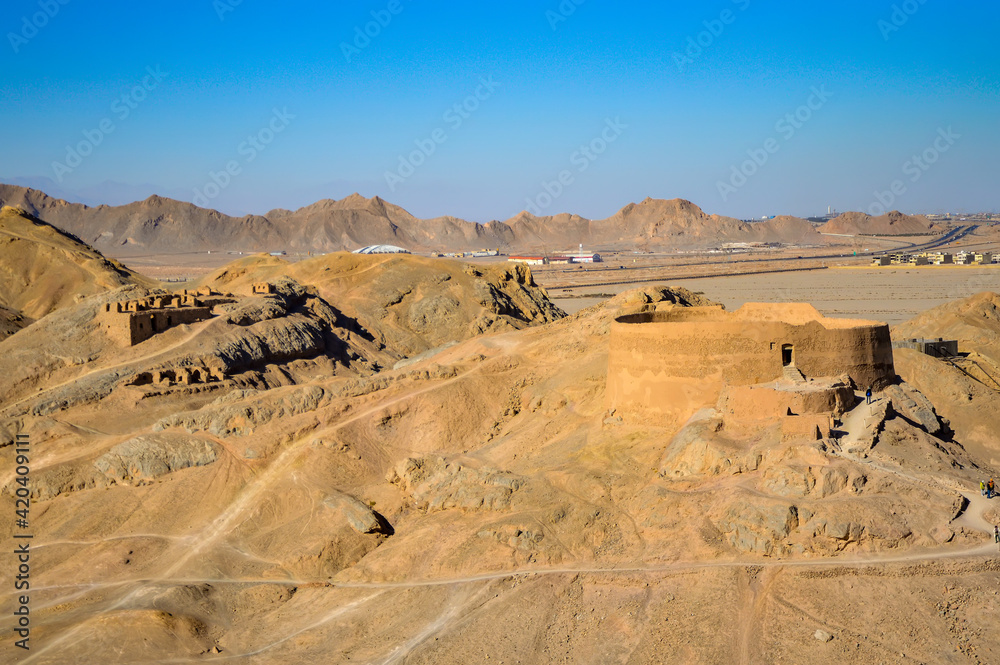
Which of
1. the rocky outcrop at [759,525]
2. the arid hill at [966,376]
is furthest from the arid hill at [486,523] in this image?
the arid hill at [966,376]

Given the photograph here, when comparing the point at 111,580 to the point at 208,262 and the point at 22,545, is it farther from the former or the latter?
the point at 208,262

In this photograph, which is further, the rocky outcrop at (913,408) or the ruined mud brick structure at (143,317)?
the ruined mud brick structure at (143,317)

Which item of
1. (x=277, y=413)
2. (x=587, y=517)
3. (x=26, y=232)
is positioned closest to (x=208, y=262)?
(x=26, y=232)

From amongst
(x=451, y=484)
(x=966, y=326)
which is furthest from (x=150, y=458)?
(x=966, y=326)

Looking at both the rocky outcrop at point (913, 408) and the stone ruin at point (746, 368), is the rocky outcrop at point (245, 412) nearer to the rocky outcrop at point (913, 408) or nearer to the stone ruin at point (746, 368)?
the stone ruin at point (746, 368)

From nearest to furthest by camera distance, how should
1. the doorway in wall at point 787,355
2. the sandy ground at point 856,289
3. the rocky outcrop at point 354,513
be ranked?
the doorway in wall at point 787,355 → the rocky outcrop at point 354,513 → the sandy ground at point 856,289

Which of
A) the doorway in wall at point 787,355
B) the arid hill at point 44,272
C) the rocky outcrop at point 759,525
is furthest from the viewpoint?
the arid hill at point 44,272

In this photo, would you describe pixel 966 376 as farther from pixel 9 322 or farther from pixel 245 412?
pixel 9 322
